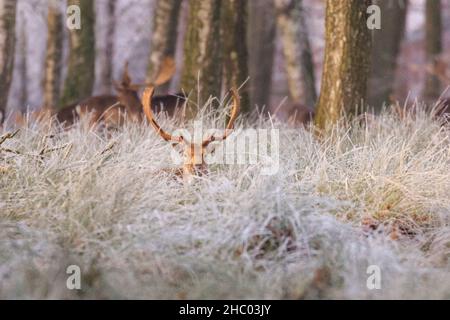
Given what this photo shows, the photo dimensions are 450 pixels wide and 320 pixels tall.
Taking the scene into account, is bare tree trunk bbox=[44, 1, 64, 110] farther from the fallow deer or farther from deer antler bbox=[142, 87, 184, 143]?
deer antler bbox=[142, 87, 184, 143]

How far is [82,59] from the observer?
43.9ft

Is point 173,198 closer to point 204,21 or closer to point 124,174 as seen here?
point 124,174

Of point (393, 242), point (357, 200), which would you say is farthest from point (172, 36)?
point (393, 242)

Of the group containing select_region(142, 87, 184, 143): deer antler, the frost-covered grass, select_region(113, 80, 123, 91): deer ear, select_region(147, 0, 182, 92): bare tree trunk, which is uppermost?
select_region(147, 0, 182, 92): bare tree trunk

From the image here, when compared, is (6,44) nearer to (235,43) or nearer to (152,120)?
(235,43)

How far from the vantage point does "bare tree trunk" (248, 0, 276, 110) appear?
18719mm

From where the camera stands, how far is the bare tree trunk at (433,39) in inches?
679

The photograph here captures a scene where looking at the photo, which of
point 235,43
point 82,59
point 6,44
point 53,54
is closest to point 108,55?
point 53,54

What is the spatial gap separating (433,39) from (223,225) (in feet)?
43.7

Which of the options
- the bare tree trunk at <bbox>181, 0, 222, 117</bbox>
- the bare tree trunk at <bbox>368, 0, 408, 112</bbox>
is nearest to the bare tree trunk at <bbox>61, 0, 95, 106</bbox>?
the bare tree trunk at <bbox>181, 0, 222, 117</bbox>

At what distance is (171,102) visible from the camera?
37.8 ft

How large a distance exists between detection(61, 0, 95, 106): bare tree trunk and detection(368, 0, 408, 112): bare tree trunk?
4755 millimetres
